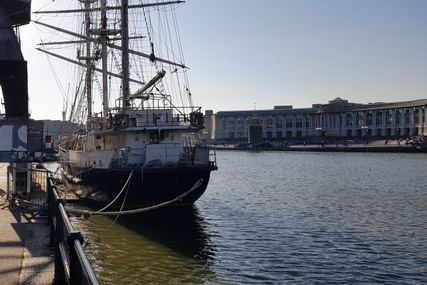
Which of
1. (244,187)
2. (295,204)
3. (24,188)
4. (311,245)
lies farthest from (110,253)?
(244,187)

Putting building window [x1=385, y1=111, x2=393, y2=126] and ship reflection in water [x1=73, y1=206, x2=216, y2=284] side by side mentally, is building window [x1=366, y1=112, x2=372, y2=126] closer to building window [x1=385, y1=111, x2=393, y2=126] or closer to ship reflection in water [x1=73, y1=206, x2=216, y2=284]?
building window [x1=385, y1=111, x2=393, y2=126]

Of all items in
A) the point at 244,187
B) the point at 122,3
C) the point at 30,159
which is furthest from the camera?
the point at 244,187

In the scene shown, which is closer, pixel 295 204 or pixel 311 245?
pixel 311 245

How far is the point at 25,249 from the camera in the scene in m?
12.6

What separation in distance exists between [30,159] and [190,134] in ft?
57.0

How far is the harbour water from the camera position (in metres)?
18.7

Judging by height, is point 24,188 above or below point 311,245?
above

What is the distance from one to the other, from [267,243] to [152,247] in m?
4.82

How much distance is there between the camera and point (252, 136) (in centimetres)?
19325

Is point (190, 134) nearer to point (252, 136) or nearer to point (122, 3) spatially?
point (122, 3)

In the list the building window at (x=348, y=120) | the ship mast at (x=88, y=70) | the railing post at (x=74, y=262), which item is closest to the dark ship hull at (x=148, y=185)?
the railing post at (x=74, y=262)

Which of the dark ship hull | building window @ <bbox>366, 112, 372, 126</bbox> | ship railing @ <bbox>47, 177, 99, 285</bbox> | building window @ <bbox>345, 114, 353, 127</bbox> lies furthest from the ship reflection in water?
building window @ <bbox>345, 114, 353, 127</bbox>

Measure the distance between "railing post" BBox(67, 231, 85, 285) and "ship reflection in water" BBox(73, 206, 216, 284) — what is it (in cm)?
998

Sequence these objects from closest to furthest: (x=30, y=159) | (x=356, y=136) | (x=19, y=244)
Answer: (x=19, y=244), (x=30, y=159), (x=356, y=136)
